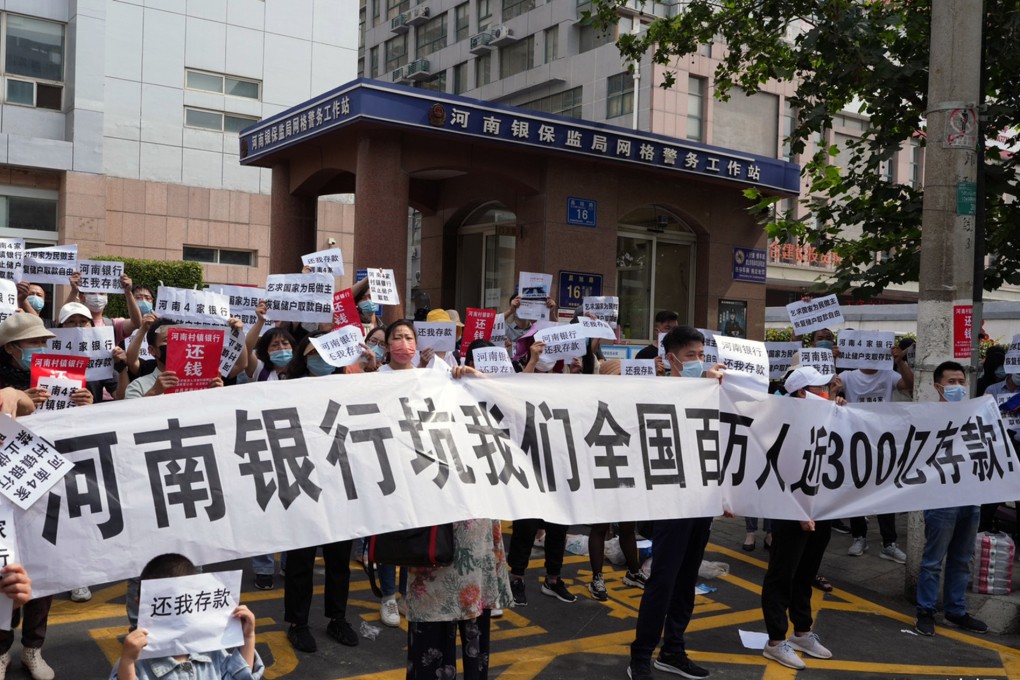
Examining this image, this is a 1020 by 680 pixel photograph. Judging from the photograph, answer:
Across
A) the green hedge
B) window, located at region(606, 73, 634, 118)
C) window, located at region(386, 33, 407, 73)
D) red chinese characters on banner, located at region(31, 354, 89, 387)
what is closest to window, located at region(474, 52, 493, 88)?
window, located at region(386, 33, 407, 73)

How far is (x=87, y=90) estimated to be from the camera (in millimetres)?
22797

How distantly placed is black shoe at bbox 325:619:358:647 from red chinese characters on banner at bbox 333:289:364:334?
232 cm

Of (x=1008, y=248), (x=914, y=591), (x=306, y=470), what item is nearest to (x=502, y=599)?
(x=306, y=470)

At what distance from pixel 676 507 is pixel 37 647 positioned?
11.2 feet

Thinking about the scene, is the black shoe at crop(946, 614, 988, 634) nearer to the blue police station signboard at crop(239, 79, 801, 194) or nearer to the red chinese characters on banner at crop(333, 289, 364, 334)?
→ the red chinese characters on banner at crop(333, 289, 364, 334)

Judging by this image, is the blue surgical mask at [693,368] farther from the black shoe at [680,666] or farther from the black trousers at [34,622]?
the black trousers at [34,622]

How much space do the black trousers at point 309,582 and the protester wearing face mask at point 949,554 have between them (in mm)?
3844

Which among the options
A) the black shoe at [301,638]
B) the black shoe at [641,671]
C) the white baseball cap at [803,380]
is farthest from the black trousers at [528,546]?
the white baseball cap at [803,380]

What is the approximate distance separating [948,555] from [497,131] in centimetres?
799

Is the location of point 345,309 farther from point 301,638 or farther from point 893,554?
point 893,554

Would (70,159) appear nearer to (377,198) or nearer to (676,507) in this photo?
(377,198)

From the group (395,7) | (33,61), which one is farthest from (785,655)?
(395,7)

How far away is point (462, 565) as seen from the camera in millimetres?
3932

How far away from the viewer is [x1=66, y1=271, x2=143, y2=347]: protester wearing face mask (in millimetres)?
6969
